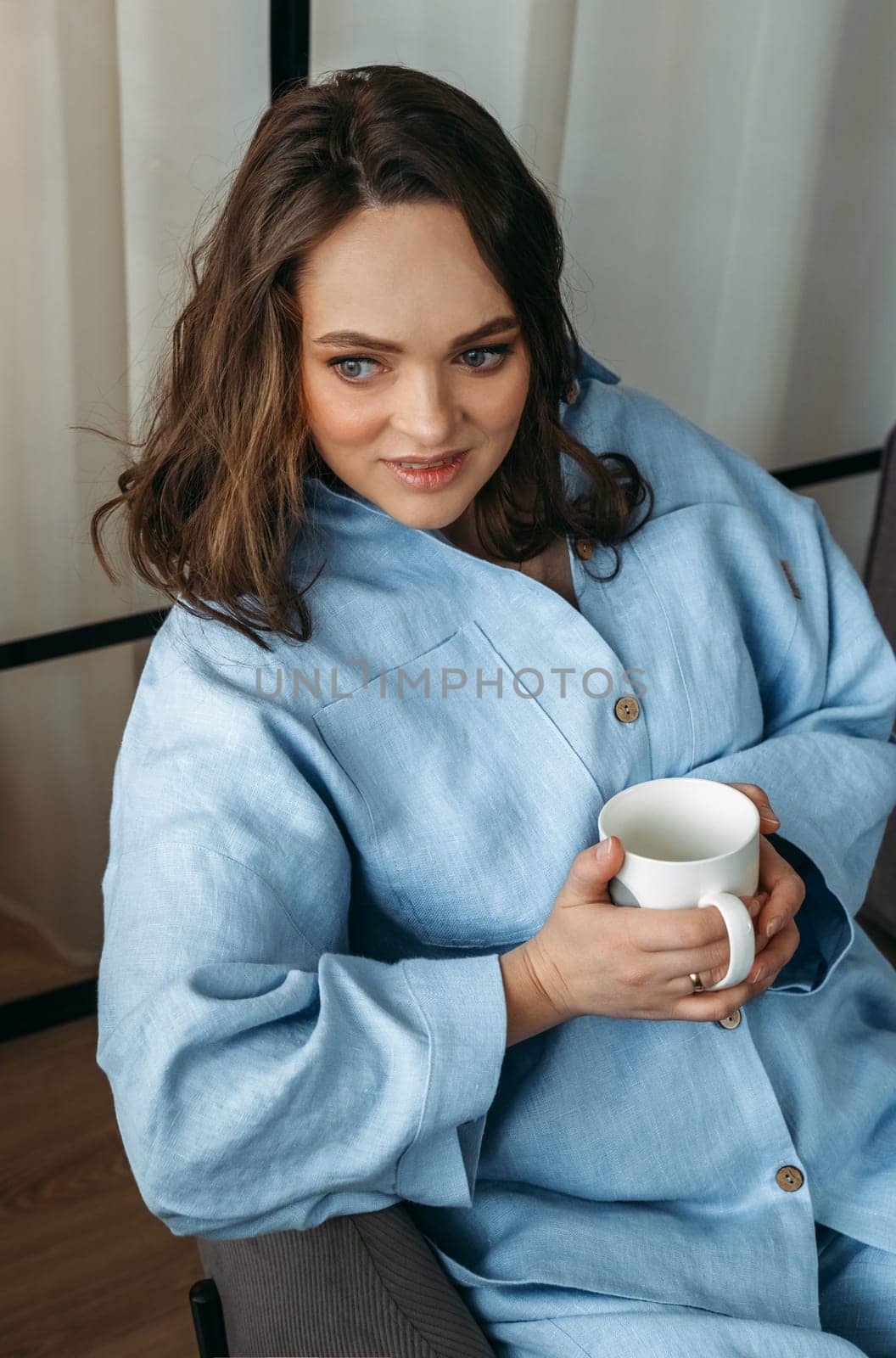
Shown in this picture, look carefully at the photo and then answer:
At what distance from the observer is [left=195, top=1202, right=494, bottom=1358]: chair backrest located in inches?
35.2

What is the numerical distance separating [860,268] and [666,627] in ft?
4.11

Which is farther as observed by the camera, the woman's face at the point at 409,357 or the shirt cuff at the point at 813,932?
the shirt cuff at the point at 813,932

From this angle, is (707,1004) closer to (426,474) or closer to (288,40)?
(426,474)

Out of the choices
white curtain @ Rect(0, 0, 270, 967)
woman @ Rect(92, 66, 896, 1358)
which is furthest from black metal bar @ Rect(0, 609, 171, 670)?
woman @ Rect(92, 66, 896, 1358)

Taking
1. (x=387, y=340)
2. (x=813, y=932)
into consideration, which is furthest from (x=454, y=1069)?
(x=387, y=340)

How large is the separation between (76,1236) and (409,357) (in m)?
1.17

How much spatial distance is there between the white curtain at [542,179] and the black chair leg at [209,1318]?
86 centimetres

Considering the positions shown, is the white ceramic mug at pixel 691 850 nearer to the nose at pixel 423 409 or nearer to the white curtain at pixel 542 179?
the nose at pixel 423 409

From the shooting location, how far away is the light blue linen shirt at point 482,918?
924 mm

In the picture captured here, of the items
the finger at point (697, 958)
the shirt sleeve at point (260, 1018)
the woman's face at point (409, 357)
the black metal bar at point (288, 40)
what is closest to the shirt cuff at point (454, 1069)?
the shirt sleeve at point (260, 1018)

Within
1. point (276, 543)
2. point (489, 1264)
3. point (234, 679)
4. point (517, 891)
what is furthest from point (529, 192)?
point (489, 1264)

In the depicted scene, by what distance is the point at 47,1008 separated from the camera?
1.91 meters

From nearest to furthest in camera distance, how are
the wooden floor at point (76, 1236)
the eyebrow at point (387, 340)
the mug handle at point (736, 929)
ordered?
1. the mug handle at point (736, 929)
2. the eyebrow at point (387, 340)
3. the wooden floor at point (76, 1236)

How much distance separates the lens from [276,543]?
3.54 feet
